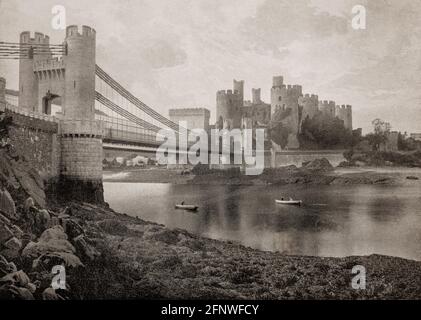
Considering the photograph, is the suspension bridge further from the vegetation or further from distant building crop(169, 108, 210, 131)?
the vegetation

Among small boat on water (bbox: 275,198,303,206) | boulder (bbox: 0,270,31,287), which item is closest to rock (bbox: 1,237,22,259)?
boulder (bbox: 0,270,31,287)

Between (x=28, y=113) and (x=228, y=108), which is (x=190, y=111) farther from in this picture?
(x=28, y=113)

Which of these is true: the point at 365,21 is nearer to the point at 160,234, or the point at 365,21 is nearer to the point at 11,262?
the point at 160,234

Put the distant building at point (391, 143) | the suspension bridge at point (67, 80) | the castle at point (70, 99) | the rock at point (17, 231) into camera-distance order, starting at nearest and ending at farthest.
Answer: the rock at point (17, 231), the suspension bridge at point (67, 80), the distant building at point (391, 143), the castle at point (70, 99)

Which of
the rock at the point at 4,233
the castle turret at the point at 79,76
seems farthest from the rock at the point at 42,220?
the castle turret at the point at 79,76

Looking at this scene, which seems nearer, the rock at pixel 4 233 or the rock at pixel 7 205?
the rock at pixel 4 233

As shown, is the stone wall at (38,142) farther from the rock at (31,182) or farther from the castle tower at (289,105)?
the castle tower at (289,105)

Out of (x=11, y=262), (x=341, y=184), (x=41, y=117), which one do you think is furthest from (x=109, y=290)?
(x=341, y=184)
